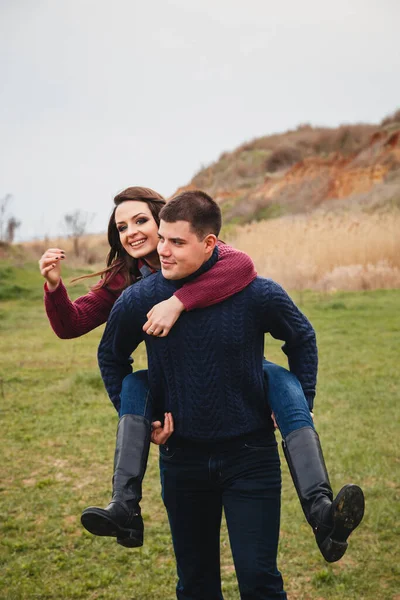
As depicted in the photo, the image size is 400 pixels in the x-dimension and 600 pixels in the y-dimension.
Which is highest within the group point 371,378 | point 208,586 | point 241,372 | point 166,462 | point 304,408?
point 241,372

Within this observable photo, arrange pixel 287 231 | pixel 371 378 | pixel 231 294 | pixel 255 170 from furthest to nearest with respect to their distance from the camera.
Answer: pixel 255 170 → pixel 287 231 → pixel 371 378 → pixel 231 294

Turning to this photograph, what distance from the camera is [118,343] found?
Result: 262 centimetres

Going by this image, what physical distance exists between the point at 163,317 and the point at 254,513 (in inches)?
30.6

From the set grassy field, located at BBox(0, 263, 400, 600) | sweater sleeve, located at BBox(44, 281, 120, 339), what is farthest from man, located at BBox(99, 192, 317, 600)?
grassy field, located at BBox(0, 263, 400, 600)

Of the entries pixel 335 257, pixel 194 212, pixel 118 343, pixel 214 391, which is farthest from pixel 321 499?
pixel 335 257

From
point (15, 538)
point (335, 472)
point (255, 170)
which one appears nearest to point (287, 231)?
point (335, 472)

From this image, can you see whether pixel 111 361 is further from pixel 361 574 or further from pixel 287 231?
pixel 287 231

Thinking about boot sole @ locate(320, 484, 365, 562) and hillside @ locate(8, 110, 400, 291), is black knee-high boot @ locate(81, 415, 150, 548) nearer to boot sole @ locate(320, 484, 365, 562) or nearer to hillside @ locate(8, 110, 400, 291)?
boot sole @ locate(320, 484, 365, 562)

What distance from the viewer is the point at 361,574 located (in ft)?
13.2

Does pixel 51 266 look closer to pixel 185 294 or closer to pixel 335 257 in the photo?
pixel 185 294

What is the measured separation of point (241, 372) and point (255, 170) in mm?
47405

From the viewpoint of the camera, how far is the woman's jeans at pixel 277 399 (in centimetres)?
245

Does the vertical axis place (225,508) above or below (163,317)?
below

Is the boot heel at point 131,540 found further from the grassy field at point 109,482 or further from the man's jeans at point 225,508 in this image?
the grassy field at point 109,482
